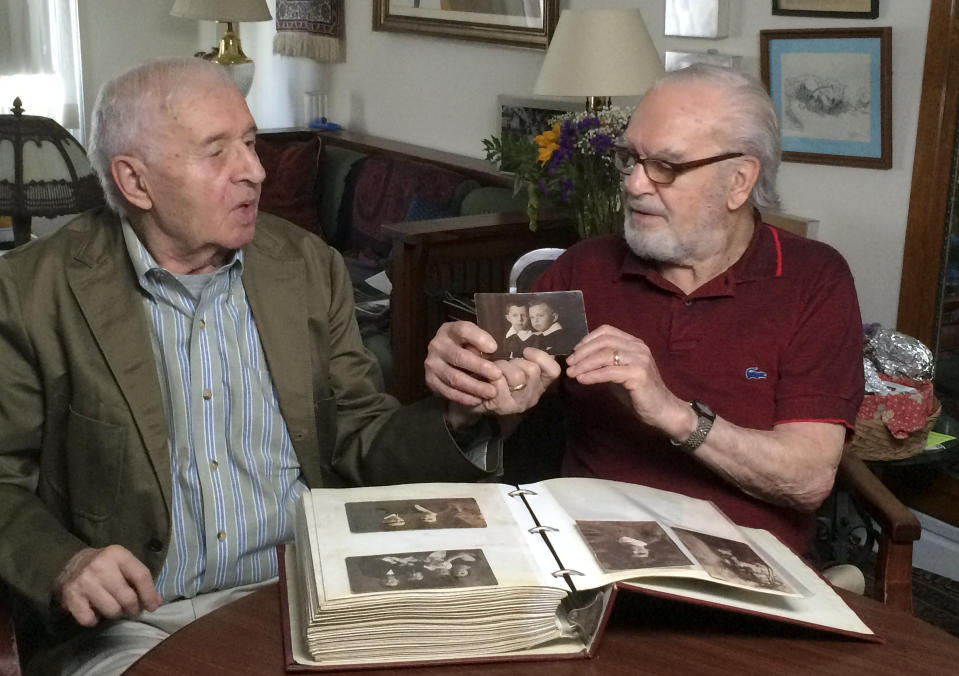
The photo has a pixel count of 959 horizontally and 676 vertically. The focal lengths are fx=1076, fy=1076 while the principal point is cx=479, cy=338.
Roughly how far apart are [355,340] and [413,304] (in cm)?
156

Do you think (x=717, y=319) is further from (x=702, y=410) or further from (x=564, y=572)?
(x=564, y=572)

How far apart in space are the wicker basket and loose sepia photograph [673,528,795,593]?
1.57 meters

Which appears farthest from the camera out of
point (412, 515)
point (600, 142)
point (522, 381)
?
point (600, 142)

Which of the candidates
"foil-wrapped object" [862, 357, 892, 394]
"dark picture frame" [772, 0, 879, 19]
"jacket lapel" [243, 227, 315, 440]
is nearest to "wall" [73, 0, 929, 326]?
"dark picture frame" [772, 0, 879, 19]

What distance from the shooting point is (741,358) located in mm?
1749

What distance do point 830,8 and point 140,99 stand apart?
7.01 feet

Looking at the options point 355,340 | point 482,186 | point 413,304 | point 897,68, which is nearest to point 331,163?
point 482,186

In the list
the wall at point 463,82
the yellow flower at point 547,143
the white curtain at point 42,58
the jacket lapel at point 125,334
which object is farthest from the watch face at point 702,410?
the white curtain at point 42,58

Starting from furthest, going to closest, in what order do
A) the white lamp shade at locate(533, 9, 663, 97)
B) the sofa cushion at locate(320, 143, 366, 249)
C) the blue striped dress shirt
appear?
the sofa cushion at locate(320, 143, 366, 249) < the white lamp shade at locate(533, 9, 663, 97) < the blue striped dress shirt

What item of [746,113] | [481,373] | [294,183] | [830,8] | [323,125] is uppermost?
[830,8]

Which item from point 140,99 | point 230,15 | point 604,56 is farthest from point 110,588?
point 230,15

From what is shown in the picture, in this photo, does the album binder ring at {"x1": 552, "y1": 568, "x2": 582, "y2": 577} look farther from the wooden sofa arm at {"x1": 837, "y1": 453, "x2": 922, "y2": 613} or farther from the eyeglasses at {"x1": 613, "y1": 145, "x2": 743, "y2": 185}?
the eyeglasses at {"x1": 613, "y1": 145, "x2": 743, "y2": 185}

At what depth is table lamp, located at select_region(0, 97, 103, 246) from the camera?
8.70ft

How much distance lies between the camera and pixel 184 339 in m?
1.69
